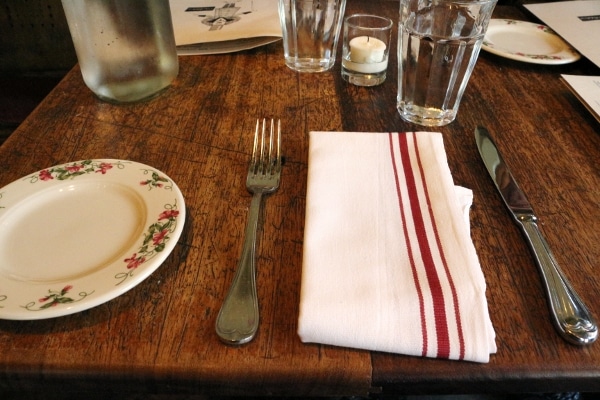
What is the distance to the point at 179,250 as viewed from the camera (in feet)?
1.37

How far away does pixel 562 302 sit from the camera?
1.20ft

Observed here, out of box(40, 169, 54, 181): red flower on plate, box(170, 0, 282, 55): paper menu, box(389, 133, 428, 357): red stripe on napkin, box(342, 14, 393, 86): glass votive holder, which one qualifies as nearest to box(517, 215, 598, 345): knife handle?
box(389, 133, 428, 357): red stripe on napkin

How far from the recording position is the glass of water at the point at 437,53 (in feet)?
1.99

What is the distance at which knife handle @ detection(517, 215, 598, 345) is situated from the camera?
1.12ft

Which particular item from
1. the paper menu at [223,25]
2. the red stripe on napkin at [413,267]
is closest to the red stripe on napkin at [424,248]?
the red stripe on napkin at [413,267]

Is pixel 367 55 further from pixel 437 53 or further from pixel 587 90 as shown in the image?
pixel 587 90

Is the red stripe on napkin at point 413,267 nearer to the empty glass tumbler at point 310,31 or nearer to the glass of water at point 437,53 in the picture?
the glass of water at point 437,53

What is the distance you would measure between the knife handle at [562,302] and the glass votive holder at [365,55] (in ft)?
1.19

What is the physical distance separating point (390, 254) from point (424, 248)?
0.03 meters

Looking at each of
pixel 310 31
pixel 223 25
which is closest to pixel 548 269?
pixel 310 31

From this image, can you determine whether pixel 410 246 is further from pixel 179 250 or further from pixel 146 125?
pixel 146 125

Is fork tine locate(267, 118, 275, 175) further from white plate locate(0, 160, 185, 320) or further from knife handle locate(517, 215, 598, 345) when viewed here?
knife handle locate(517, 215, 598, 345)

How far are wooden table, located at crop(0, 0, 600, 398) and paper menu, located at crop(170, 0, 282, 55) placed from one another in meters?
0.05

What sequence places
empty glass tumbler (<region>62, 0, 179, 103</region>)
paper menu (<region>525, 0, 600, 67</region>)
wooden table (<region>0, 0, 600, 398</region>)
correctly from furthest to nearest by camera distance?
paper menu (<region>525, 0, 600, 67</region>) → empty glass tumbler (<region>62, 0, 179, 103</region>) → wooden table (<region>0, 0, 600, 398</region>)
